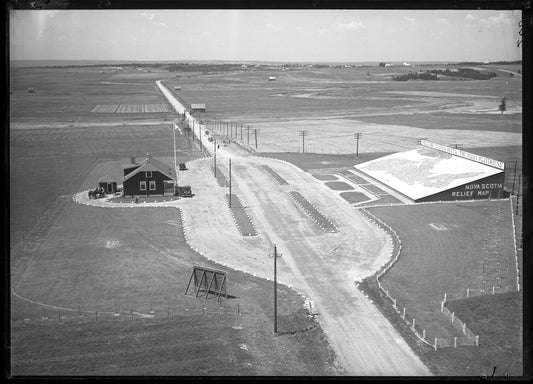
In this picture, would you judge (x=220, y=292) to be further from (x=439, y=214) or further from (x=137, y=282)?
(x=439, y=214)

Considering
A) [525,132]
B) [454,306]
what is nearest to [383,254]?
[454,306]

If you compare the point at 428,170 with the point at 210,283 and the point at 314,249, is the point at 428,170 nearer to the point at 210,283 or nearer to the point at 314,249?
the point at 314,249

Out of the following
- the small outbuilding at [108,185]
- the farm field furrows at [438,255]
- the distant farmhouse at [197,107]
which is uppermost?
the distant farmhouse at [197,107]

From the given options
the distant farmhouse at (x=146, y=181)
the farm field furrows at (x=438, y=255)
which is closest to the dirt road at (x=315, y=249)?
the farm field furrows at (x=438, y=255)

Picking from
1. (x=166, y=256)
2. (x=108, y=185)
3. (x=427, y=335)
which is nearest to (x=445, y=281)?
(x=427, y=335)

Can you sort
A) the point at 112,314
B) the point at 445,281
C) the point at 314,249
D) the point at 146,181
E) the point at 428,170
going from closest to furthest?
the point at 112,314, the point at 445,281, the point at 314,249, the point at 146,181, the point at 428,170

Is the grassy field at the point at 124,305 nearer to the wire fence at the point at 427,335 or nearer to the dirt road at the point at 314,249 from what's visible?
the dirt road at the point at 314,249
